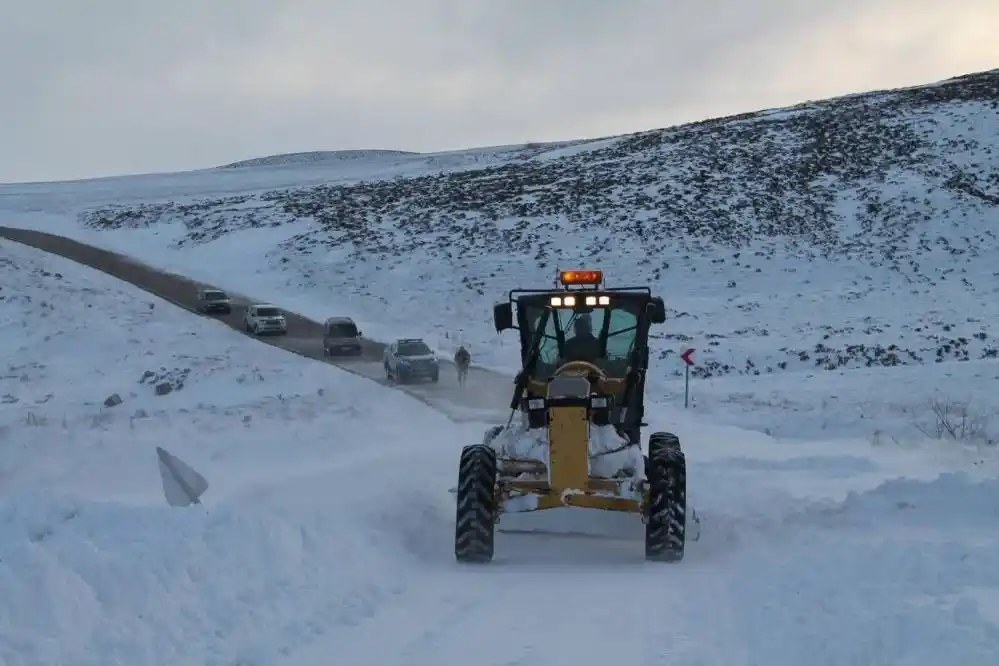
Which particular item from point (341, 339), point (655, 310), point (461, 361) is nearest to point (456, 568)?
point (655, 310)

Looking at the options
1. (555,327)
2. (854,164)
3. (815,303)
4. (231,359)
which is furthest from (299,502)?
(854,164)

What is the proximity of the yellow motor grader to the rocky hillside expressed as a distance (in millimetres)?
18915

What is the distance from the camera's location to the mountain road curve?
2361 cm

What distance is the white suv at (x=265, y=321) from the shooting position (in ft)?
119

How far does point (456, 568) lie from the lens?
8367mm

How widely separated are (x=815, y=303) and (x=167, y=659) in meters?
34.8

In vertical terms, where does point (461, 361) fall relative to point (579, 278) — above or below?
below

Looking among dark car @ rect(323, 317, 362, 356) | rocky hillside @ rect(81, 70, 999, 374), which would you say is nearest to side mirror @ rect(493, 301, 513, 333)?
rocky hillside @ rect(81, 70, 999, 374)

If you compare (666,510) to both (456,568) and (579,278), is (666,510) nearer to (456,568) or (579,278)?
(456,568)

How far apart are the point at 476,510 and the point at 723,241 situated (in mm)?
39309

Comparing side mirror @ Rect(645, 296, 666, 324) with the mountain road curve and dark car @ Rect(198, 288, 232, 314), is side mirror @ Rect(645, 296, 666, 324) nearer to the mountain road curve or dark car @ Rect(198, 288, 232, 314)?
the mountain road curve

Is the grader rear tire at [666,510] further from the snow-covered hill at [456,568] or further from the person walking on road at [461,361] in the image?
the person walking on road at [461,361]

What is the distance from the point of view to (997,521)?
8.79m

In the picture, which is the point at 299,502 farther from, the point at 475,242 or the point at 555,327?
the point at 475,242
